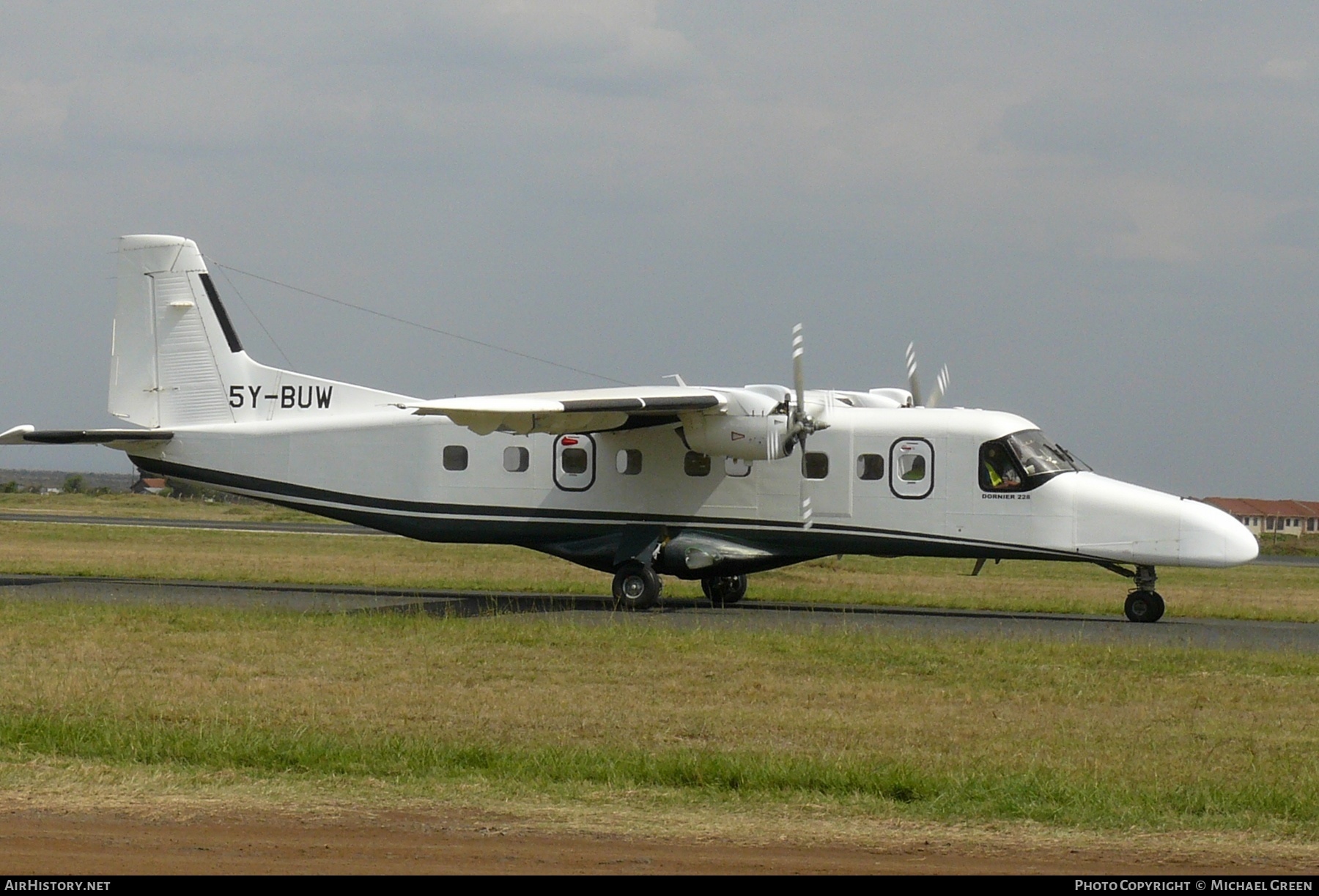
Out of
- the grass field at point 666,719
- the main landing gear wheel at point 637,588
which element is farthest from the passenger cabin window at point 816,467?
the grass field at point 666,719

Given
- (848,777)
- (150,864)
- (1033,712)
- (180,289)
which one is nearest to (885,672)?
(1033,712)

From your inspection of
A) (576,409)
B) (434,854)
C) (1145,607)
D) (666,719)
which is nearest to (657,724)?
(666,719)

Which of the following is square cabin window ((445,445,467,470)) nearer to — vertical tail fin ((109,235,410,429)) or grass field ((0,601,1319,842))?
vertical tail fin ((109,235,410,429))

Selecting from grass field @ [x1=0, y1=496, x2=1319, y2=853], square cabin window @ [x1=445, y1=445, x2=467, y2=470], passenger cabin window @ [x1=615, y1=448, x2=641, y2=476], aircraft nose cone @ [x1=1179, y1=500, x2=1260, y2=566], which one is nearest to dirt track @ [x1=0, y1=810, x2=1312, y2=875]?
grass field @ [x1=0, y1=496, x2=1319, y2=853]

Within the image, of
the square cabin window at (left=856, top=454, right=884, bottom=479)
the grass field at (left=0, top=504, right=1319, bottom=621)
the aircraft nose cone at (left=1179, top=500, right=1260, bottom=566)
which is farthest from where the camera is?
the grass field at (left=0, top=504, right=1319, bottom=621)

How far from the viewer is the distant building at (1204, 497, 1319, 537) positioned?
347 ft

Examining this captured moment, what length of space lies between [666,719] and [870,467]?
9.11 m

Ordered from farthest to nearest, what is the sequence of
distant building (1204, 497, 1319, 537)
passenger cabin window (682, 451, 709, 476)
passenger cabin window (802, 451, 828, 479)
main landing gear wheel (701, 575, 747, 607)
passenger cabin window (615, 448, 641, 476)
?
1. distant building (1204, 497, 1319, 537)
2. main landing gear wheel (701, 575, 747, 607)
3. passenger cabin window (615, 448, 641, 476)
4. passenger cabin window (682, 451, 709, 476)
5. passenger cabin window (802, 451, 828, 479)

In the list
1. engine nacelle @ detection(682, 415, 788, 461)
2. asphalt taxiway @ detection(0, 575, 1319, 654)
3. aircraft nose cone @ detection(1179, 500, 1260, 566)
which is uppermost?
engine nacelle @ detection(682, 415, 788, 461)

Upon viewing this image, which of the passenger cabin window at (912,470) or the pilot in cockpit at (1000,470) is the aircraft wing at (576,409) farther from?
the pilot in cockpit at (1000,470)

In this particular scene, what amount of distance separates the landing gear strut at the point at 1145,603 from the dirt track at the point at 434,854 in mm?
12680

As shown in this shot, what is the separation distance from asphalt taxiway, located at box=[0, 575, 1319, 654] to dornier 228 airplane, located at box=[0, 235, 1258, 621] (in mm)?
823

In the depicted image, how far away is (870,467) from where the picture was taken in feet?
65.6

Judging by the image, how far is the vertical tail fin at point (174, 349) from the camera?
22500mm
